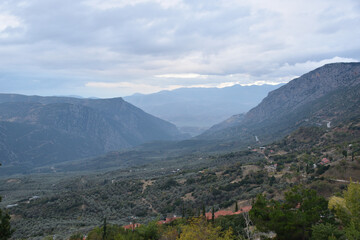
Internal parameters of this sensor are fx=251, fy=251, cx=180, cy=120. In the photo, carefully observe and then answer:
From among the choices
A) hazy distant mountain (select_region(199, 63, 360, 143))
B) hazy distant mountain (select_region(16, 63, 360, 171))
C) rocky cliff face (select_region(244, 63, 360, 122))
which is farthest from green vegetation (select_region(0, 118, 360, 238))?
rocky cliff face (select_region(244, 63, 360, 122))

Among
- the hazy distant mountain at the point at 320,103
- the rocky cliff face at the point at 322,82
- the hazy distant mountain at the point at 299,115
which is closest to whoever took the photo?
the hazy distant mountain at the point at 320,103

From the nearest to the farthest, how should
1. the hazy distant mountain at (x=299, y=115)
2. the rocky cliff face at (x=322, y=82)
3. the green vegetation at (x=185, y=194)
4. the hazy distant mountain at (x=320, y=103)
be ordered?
1. the green vegetation at (x=185, y=194)
2. the hazy distant mountain at (x=320, y=103)
3. the hazy distant mountain at (x=299, y=115)
4. the rocky cliff face at (x=322, y=82)

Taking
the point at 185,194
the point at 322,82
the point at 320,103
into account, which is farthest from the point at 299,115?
the point at 185,194

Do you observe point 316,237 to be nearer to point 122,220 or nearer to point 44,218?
point 122,220

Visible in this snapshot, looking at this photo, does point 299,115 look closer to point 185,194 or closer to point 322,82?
point 322,82

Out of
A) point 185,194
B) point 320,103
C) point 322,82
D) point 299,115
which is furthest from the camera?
point 322,82

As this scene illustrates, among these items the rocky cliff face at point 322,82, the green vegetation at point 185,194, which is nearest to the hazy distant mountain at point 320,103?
the rocky cliff face at point 322,82

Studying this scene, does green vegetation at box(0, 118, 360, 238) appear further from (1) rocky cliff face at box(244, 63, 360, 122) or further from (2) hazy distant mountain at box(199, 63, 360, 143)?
(1) rocky cliff face at box(244, 63, 360, 122)

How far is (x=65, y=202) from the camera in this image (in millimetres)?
48500

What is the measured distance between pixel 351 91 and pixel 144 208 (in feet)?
434

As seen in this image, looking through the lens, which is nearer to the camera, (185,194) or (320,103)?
(185,194)

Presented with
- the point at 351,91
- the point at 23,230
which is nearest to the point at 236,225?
the point at 23,230

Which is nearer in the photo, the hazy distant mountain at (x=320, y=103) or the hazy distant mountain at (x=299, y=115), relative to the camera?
the hazy distant mountain at (x=320, y=103)

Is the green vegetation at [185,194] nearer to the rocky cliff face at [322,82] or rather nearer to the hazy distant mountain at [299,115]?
the hazy distant mountain at [299,115]
